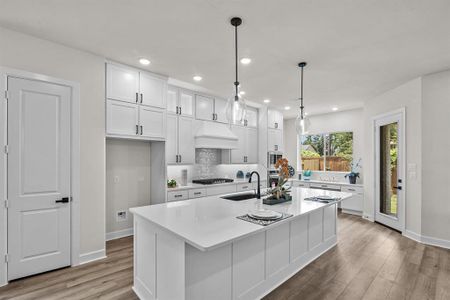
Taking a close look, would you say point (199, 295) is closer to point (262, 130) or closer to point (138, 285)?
point (138, 285)

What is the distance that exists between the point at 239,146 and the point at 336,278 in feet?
11.7

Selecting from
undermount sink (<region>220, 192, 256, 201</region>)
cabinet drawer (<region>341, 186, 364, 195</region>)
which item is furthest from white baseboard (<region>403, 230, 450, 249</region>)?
undermount sink (<region>220, 192, 256, 201</region>)

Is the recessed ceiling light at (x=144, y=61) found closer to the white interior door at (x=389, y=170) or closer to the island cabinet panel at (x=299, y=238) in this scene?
the island cabinet panel at (x=299, y=238)

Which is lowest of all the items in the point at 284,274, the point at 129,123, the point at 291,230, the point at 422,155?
the point at 284,274

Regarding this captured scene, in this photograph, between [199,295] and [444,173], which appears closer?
[199,295]

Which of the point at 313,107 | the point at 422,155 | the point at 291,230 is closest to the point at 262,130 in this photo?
the point at 313,107

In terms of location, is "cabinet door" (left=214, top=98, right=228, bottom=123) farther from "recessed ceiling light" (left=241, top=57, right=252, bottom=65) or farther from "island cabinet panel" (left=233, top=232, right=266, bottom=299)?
"island cabinet panel" (left=233, top=232, right=266, bottom=299)

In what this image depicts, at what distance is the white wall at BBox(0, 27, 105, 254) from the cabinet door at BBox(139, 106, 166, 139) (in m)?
0.60

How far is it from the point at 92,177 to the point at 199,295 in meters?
2.22

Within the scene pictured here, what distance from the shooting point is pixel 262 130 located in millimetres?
6285

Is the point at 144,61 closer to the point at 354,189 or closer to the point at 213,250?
the point at 213,250

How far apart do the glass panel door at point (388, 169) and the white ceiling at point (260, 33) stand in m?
1.26

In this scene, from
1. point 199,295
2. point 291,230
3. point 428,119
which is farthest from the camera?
point 428,119

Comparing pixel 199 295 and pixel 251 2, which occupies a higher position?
pixel 251 2
